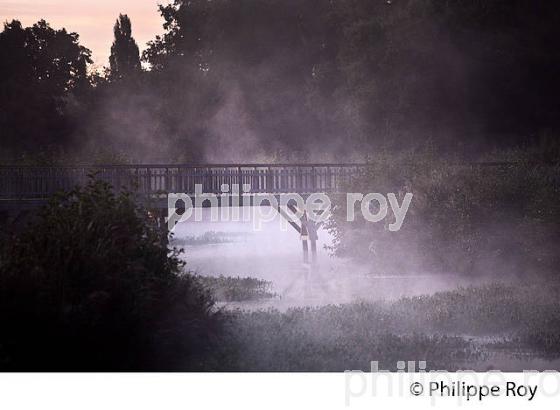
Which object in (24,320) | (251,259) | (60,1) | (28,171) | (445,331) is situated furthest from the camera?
(251,259)

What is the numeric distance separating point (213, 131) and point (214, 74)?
2.22m

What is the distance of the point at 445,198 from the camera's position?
25062 millimetres

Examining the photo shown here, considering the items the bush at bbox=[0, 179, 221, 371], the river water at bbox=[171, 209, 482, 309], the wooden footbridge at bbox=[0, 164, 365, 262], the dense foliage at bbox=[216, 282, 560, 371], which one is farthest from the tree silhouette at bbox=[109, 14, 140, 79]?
the bush at bbox=[0, 179, 221, 371]

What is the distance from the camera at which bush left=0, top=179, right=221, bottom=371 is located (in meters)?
9.91

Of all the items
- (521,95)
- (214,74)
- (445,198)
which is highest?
(214,74)

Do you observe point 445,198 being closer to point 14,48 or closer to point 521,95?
point 521,95

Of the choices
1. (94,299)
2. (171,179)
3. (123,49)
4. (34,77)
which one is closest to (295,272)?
(171,179)

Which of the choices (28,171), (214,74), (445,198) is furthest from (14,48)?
(214,74)

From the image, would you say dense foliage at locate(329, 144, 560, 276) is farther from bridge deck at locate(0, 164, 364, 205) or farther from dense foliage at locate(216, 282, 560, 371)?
dense foliage at locate(216, 282, 560, 371)

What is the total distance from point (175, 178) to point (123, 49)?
412 centimetres

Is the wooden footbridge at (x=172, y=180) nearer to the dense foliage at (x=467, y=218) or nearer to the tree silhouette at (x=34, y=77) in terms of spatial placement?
the dense foliage at (x=467, y=218)

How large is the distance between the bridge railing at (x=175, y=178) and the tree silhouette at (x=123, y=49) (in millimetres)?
2869

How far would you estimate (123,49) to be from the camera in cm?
2272

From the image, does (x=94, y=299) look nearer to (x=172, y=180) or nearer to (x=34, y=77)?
(x=172, y=180)
